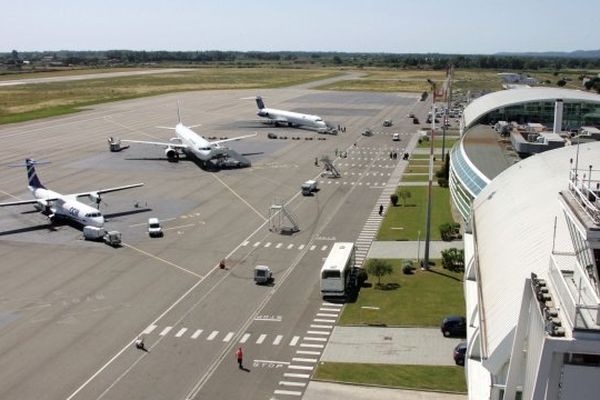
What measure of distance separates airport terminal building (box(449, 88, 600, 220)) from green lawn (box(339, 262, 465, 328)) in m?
12.7

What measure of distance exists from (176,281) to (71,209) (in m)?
22.4

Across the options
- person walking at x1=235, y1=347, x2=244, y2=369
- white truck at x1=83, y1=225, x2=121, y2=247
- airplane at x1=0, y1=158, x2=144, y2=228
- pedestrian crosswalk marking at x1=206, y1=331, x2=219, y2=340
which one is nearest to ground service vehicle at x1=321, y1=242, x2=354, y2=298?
pedestrian crosswalk marking at x1=206, y1=331, x2=219, y2=340

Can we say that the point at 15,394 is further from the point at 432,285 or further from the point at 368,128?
the point at 368,128

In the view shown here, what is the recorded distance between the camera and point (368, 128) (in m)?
159

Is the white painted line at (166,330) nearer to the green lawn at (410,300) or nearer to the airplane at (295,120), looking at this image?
the green lawn at (410,300)

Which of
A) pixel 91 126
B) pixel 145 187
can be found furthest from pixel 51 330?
pixel 91 126

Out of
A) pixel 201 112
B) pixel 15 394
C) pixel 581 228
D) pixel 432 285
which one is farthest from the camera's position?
pixel 201 112

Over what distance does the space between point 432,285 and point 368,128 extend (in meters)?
108

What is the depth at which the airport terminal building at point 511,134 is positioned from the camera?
7156 centimetres

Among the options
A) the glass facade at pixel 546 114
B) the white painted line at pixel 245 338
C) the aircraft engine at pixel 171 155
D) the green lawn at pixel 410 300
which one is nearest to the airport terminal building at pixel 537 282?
the green lawn at pixel 410 300

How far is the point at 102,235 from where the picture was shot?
67438mm

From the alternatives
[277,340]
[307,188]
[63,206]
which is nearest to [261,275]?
[277,340]

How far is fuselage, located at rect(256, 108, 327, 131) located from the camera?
492 ft

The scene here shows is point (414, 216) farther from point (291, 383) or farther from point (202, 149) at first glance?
point (202, 149)
